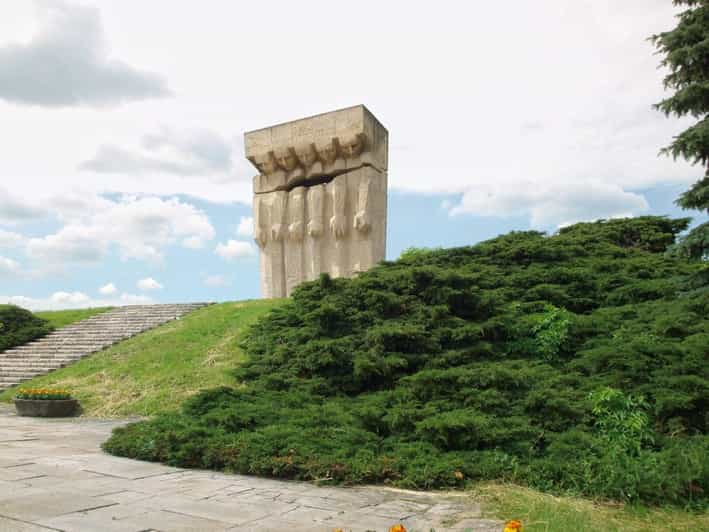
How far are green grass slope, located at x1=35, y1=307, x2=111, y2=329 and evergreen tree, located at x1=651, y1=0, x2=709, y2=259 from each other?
721 inches

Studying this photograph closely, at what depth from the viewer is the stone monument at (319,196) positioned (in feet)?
53.2

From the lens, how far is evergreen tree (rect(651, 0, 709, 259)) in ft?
21.8

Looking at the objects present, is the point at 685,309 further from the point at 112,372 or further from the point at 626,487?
the point at 112,372

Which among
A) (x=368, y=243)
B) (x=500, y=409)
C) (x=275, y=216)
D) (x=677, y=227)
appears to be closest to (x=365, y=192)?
(x=368, y=243)

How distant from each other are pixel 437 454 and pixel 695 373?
121 inches

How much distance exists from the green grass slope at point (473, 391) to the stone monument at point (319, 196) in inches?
242

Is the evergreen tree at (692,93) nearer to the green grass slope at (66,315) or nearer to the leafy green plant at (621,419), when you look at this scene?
the leafy green plant at (621,419)

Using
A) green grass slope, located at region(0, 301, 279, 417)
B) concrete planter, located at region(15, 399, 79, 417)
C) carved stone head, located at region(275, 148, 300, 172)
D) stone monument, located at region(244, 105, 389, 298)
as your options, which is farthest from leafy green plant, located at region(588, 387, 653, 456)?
carved stone head, located at region(275, 148, 300, 172)

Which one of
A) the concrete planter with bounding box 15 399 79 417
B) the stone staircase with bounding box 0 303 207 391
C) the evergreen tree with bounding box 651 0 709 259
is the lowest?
the concrete planter with bounding box 15 399 79 417

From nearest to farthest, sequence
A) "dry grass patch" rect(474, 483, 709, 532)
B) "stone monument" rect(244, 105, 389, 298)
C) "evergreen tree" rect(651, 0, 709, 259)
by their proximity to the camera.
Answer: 1. "dry grass patch" rect(474, 483, 709, 532)
2. "evergreen tree" rect(651, 0, 709, 259)
3. "stone monument" rect(244, 105, 389, 298)

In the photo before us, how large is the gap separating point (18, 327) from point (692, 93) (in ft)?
61.1

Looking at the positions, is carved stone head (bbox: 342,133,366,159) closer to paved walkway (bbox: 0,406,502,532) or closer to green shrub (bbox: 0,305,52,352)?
green shrub (bbox: 0,305,52,352)

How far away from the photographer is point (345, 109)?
1609 cm

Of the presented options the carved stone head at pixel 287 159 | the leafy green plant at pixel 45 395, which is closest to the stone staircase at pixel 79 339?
the leafy green plant at pixel 45 395
